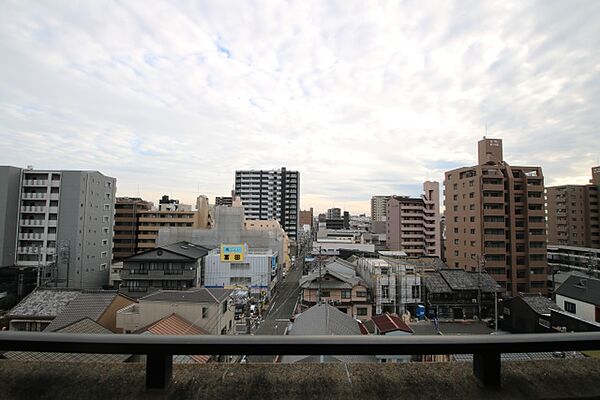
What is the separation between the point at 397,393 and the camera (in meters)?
1.48

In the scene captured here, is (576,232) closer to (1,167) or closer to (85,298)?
(85,298)

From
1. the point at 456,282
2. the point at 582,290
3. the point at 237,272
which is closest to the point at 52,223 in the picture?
the point at 237,272

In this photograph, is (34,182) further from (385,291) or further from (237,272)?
(385,291)

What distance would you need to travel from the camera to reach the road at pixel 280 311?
18.0 meters

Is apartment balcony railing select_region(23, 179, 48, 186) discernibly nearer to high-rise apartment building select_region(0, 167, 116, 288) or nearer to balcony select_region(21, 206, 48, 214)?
high-rise apartment building select_region(0, 167, 116, 288)

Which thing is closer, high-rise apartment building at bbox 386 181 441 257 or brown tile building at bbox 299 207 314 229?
high-rise apartment building at bbox 386 181 441 257

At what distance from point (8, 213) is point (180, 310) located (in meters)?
23.7

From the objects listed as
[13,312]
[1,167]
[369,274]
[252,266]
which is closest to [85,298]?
[13,312]

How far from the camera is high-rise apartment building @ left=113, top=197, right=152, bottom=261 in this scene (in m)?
37.2

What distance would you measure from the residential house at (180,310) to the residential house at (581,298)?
687 inches

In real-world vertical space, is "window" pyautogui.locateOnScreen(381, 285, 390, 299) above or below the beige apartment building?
below

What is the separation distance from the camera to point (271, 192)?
65.2 m

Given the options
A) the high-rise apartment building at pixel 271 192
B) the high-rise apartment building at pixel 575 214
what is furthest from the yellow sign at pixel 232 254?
the high-rise apartment building at pixel 575 214

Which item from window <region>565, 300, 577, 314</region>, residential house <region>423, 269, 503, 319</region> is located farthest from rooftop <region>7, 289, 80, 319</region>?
window <region>565, 300, 577, 314</region>
